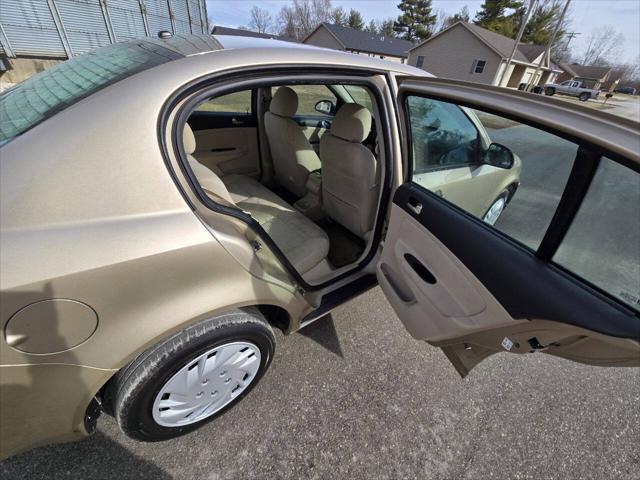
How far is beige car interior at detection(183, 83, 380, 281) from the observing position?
184cm

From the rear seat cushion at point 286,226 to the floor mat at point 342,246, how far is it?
0.36 meters

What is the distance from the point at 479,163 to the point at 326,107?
2.36m

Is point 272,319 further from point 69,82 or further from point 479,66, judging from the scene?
point 479,66

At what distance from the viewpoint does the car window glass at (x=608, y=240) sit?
3.23 feet

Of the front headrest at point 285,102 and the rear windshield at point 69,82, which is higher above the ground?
the rear windshield at point 69,82

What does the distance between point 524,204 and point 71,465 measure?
2.33 metres

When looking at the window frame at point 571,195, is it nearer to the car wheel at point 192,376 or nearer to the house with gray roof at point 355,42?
the car wheel at point 192,376

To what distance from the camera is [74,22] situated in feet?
33.2

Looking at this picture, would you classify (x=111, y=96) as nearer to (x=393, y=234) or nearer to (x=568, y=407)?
(x=393, y=234)

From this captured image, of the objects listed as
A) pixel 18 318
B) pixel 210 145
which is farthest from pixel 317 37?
pixel 18 318

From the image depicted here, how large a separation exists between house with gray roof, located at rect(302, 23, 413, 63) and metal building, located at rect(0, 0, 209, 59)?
24.3 meters

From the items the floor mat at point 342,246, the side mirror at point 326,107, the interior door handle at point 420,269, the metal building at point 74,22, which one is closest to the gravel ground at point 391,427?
the floor mat at point 342,246

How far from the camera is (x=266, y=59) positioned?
1.21 m

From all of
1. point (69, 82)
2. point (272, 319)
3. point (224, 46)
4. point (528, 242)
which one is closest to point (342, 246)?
point (272, 319)
